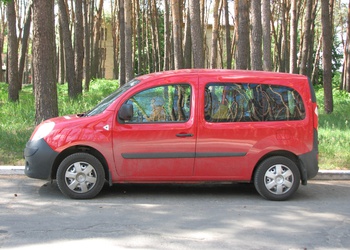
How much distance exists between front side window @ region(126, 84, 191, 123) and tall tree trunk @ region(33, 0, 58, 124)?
4.61 m

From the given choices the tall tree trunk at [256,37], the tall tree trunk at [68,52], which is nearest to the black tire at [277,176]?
the tall tree trunk at [256,37]

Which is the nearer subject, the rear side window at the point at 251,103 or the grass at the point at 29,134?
the rear side window at the point at 251,103

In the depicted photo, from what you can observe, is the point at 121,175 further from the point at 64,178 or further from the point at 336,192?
the point at 336,192

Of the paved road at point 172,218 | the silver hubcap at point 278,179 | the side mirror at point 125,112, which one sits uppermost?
the side mirror at point 125,112

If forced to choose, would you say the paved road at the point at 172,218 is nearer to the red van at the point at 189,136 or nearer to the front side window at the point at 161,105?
the red van at the point at 189,136

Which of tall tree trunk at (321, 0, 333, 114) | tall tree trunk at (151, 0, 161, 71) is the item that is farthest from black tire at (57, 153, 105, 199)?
tall tree trunk at (151, 0, 161, 71)

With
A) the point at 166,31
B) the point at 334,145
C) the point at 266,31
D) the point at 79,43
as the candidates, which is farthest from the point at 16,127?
the point at 166,31

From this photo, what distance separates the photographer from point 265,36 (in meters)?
16.1

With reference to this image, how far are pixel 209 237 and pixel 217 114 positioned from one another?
2301mm

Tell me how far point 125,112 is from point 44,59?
4818 millimetres

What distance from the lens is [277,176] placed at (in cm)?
749

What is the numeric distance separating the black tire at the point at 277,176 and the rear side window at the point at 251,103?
0.66m

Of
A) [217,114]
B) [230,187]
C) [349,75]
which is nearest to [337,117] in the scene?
[230,187]

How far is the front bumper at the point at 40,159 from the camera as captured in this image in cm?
723
